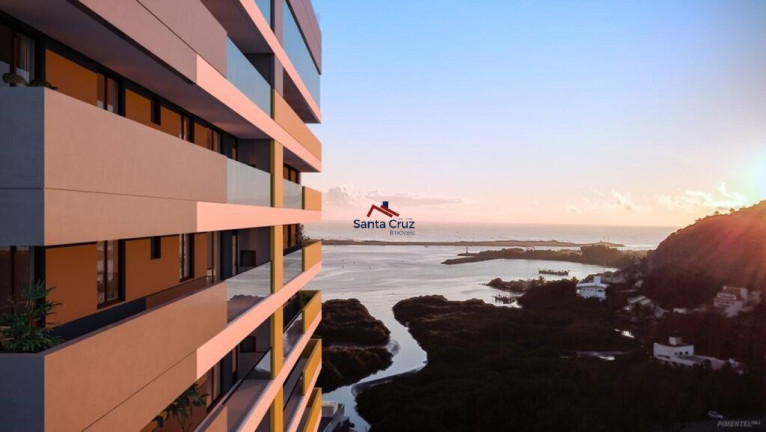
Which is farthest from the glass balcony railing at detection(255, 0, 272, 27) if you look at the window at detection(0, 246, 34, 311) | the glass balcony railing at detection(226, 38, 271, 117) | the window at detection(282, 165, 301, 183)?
the window at detection(282, 165, 301, 183)

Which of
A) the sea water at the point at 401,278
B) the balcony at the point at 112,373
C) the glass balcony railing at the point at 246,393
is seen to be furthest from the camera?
the sea water at the point at 401,278

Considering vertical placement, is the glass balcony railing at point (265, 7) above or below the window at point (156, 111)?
above

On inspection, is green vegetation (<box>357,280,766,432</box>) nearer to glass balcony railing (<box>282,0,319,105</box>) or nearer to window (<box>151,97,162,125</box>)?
glass balcony railing (<box>282,0,319,105</box>)

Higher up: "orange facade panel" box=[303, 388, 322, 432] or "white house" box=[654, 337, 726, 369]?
"orange facade panel" box=[303, 388, 322, 432]

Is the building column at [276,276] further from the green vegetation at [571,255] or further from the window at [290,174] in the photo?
the green vegetation at [571,255]

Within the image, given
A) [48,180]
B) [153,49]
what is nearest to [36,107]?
[48,180]

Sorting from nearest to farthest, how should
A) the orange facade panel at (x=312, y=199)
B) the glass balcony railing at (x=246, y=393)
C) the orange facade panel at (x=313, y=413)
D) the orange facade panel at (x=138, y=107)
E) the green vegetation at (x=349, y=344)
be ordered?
the orange facade panel at (x=138, y=107) → the glass balcony railing at (x=246, y=393) → the orange facade panel at (x=312, y=199) → the orange facade panel at (x=313, y=413) → the green vegetation at (x=349, y=344)

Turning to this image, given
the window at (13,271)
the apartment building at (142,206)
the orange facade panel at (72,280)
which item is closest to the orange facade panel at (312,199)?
the apartment building at (142,206)

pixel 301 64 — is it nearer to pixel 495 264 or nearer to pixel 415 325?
pixel 415 325
